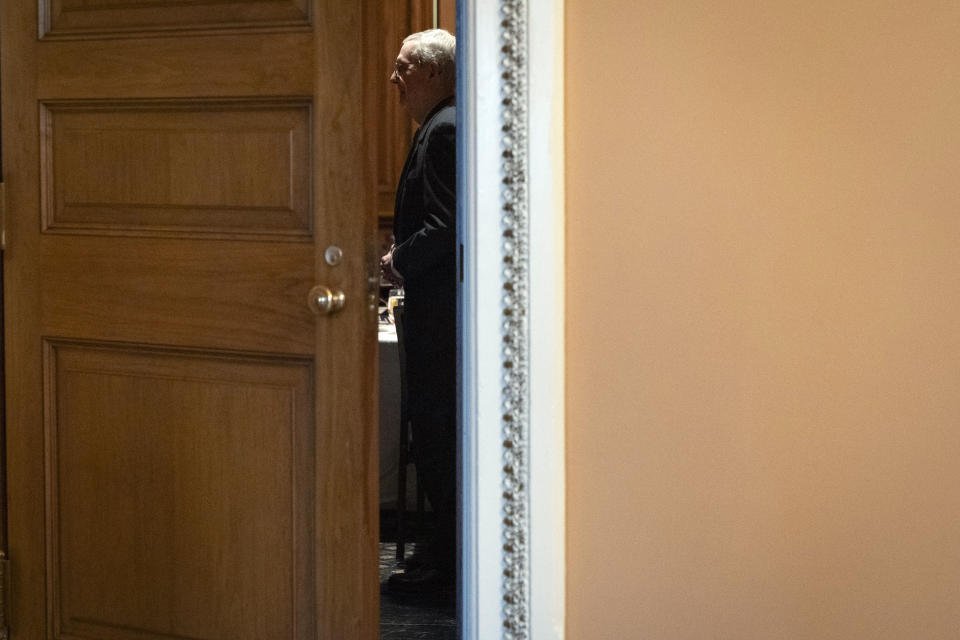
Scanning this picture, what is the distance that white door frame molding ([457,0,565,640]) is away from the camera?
1.67 metres

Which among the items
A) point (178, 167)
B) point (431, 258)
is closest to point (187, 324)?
point (178, 167)

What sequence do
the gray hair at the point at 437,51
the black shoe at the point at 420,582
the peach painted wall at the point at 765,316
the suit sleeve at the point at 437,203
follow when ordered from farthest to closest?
the black shoe at the point at 420,582
the gray hair at the point at 437,51
the suit sleeve at the point at 437,203
the peach painted wall at the point at 765,316

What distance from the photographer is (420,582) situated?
10.2 feet

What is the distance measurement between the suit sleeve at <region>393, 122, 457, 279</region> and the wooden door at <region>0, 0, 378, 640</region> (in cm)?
86

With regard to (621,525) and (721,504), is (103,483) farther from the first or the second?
(721,504)

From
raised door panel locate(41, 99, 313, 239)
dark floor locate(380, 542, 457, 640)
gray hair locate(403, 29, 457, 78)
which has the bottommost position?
dark floor locate(380, 542, 457, 640)

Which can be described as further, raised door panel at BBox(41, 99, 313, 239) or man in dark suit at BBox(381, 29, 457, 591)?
man in dark suit at BBox(381, 29, 457, 591)

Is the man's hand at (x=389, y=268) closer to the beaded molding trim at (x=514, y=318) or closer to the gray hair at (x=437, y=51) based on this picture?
the gray hair at (x=437, y=51)

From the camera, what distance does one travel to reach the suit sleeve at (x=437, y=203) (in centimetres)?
279

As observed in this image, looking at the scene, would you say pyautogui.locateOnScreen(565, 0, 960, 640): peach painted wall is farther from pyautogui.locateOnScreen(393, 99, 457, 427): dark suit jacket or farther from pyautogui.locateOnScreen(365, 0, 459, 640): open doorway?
pyautogui.locateOnScreen(393, 99, 457, 427): dark suit jacket

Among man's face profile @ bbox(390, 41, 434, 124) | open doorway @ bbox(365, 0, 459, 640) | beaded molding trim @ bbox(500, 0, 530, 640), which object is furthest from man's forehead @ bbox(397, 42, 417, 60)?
beaded molding trim @ bbox(500, 0, 530, 640)

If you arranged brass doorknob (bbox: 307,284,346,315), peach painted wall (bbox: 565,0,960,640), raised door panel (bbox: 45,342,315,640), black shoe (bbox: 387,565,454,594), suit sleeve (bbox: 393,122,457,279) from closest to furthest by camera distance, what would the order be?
peach painted wall (bbox: 565,0,960,640)
brass doorknob (bbox: 307,284,346,315)
raised door panel (bbox: 45,342,315,640)
suit sleeve (bbox: 393,122,457,279)
black shoe (bbox: 387,565,454,594)

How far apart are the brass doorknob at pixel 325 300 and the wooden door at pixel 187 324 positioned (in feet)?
0.06

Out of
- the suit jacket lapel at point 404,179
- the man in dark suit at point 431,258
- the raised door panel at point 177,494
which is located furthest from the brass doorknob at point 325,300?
the suit jacket lapel at point 404,179
